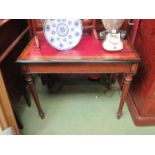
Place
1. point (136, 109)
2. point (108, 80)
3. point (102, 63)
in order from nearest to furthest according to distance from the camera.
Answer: point (102, 63), point (136, 109), point (108, 80)

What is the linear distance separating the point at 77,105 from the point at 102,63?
716mm

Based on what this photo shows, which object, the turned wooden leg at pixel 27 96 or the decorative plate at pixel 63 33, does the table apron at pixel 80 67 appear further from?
the turned wooden leg at pixel 27 96

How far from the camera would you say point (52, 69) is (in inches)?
45.7

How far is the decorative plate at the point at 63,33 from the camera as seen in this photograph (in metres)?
1.17

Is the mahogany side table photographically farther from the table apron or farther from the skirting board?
the skirting board

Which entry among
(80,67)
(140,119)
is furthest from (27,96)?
(140,119)

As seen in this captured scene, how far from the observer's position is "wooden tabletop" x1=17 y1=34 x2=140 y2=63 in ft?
3.63

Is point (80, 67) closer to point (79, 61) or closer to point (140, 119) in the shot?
point (79, 61)

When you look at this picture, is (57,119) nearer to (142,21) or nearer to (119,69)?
(119,69)

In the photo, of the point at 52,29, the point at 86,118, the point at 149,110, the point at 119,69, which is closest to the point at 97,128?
the point at 86,118

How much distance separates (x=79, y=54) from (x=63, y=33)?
0.67 feet

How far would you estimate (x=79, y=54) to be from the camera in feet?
3.81

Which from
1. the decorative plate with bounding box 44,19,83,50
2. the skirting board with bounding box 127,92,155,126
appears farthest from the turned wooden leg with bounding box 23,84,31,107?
the skirting board with bounding box 127,92,155,126
